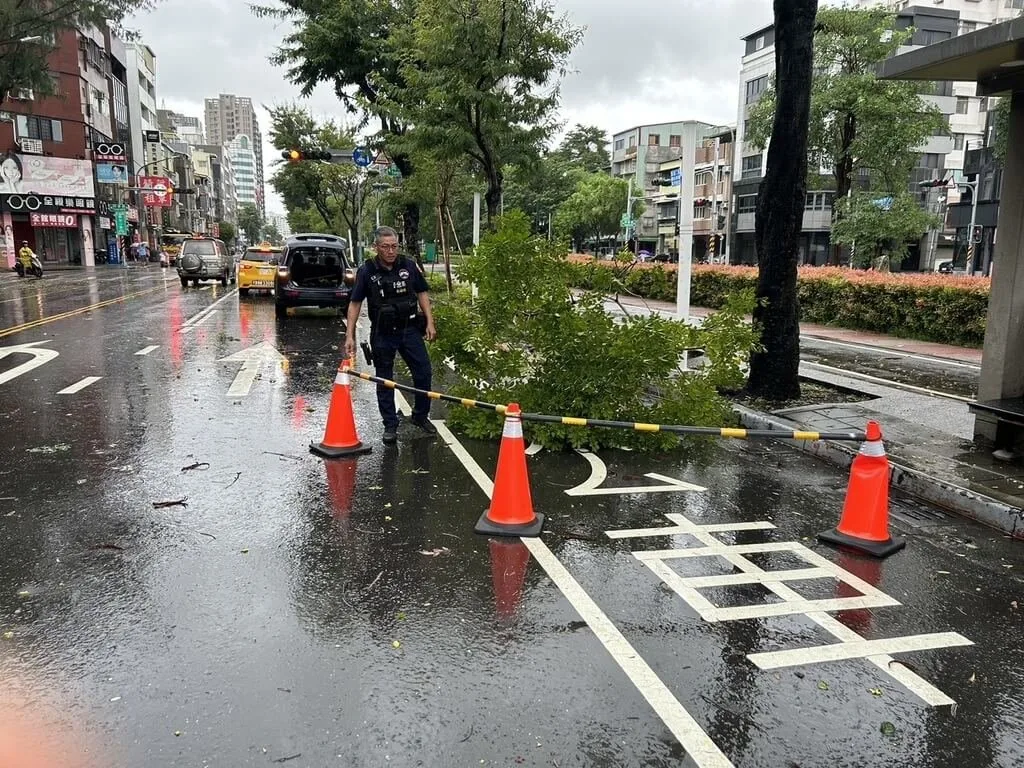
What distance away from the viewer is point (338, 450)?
6.81 meters

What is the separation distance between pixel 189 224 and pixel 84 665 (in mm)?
128972

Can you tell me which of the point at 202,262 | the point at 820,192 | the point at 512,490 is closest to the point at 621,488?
A: the point at 512,490

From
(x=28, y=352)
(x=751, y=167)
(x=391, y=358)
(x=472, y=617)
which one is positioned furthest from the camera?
(x=751, y=167)

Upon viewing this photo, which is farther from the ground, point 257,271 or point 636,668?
point 257,271

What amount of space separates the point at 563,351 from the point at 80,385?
6577 mm

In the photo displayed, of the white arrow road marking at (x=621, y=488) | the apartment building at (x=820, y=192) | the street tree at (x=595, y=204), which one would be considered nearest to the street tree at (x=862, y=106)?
the white arrow road marking at (x=621, y=488)

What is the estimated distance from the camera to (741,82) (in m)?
63.2

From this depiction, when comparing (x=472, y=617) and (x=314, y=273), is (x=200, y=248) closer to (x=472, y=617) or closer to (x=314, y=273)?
(x=314, y=273)

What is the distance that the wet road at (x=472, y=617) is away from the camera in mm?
2953

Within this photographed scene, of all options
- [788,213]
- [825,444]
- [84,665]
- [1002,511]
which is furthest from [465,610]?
[788,213]

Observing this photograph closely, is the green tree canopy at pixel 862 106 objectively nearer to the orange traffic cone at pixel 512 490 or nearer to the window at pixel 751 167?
the orange traffic cone at pixel 512 490

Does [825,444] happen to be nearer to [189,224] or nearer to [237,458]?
[237,458]

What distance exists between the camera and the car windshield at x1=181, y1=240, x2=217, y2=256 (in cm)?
3080

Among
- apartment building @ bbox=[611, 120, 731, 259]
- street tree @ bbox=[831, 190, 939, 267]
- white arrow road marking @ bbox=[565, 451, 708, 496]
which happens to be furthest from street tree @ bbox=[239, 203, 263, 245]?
white arrow road marking @ bbox=[565, 451, 708, 496]
